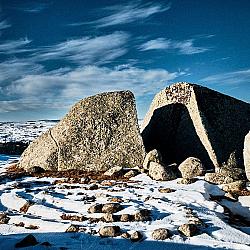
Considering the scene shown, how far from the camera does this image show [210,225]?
8.20m

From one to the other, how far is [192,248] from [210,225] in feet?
3.72

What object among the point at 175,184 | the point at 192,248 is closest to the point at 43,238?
the point at 192,248

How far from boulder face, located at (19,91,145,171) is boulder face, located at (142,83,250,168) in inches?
76.5

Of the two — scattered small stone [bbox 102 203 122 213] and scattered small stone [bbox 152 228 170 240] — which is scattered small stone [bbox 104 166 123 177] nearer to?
scattered small stone [bbox 102 203 122 213]

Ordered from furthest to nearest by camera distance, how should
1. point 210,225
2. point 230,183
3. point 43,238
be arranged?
point 230,183 → point 210,225 → point 43,238

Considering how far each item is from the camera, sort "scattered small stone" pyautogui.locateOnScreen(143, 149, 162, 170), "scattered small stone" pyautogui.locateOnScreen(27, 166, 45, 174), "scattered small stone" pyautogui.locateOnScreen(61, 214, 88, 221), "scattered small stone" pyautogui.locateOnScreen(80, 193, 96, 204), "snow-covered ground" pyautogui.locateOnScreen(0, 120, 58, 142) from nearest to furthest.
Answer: "scattered small stone" pyautogui.locateOnScreen(61, 214, 88, 221), "scattered small stone" pyautogui.locateOnScreen(80, 193, 96, 204), "scattered small stone" pyautogui.locateOnScreen(143, 149, 162, 170), "scattered small stone" pyautogui.locateOnScreen(27, 166, 45, 174), "snow-covered ground" pyautogui.locateOnScreen(0, 120, 58, 142)

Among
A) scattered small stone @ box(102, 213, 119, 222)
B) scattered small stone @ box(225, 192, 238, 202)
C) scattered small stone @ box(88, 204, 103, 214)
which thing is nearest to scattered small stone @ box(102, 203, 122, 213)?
scattered small stone @ box(88, 204, 103, 214)

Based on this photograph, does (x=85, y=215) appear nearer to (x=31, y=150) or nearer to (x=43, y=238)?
(x=43, y=238)

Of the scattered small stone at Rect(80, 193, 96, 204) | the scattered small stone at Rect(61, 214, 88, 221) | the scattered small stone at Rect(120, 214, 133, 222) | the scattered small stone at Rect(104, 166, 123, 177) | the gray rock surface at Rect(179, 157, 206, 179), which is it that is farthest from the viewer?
the scattered small stone at Rect(104, 166, 123, 177)

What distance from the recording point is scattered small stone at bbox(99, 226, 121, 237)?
774 centimetres

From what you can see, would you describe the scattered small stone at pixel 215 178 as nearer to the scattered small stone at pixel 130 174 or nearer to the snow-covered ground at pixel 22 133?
the scattered small stone at pixel 130 174

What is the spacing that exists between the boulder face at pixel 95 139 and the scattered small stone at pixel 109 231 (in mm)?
7662

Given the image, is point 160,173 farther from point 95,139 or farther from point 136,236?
point 136,236

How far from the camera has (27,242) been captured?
290 inches
